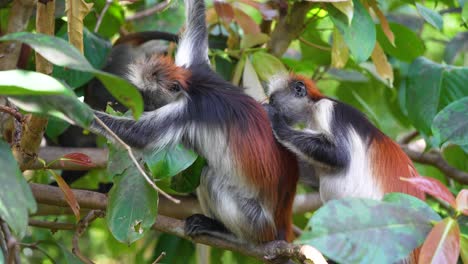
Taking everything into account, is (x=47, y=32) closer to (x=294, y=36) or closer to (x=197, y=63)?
(x=197, y=63)

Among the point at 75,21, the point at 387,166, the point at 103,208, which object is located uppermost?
the point at 75,21

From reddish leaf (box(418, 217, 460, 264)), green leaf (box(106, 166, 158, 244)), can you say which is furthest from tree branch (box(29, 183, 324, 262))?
reddish leaf (box(418, 217, 460, 264))

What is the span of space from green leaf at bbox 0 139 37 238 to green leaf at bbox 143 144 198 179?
967 mm

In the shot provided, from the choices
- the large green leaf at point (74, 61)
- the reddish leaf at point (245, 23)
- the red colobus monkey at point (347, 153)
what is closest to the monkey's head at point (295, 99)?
the red colobus monkey at point (347, 153)

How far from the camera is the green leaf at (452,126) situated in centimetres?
312

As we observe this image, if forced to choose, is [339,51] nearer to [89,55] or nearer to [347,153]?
[347,153]

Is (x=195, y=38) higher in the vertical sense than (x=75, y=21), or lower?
lower

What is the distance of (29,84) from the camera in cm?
203

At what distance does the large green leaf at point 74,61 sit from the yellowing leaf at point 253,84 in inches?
82.3

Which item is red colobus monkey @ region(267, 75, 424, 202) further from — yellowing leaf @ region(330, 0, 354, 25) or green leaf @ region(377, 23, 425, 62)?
green leaf @ region(377, 23, 425, 62)

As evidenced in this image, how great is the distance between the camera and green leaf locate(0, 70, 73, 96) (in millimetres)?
1978

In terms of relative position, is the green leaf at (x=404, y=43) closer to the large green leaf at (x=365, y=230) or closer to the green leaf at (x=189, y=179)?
the green leaf at (x=189, y=179)

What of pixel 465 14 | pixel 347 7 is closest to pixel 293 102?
pixel 347 7

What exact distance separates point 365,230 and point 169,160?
1.25 metres
